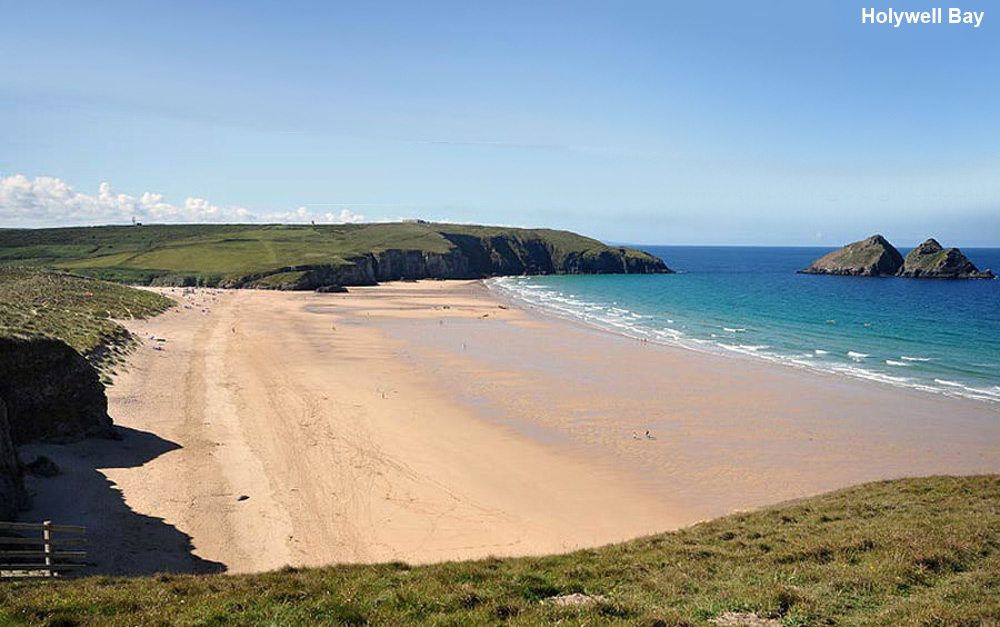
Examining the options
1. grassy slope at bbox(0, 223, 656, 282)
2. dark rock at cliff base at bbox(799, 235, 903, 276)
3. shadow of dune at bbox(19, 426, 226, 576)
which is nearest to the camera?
shadow of dune at bbox(19, 426, 226, 576)

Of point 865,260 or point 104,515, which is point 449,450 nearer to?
point 104,515

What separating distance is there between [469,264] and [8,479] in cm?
14831

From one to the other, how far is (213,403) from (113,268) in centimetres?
10345

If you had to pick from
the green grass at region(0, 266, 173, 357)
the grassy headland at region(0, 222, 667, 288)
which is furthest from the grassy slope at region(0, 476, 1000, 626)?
the grassy headland at region(0, 222, 667, 288)

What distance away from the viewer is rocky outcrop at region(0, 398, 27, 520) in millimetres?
16703

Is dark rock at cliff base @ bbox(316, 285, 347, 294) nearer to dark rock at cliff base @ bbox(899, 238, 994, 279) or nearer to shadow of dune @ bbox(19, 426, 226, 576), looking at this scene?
shadow of dune @ bbox(19, 426, 226, 576)

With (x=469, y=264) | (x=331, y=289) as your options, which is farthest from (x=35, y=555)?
(x=469, y=264)

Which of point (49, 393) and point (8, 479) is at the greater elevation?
point (49, 393)

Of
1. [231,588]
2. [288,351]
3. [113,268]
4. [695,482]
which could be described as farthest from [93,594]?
[113,268]

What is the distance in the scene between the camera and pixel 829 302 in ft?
322

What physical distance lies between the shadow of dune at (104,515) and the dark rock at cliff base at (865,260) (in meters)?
179

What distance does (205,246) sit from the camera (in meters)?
144

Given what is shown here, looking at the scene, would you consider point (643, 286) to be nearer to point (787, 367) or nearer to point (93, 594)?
point (787, 367)

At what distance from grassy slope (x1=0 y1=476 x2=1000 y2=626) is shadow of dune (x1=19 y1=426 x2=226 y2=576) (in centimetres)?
401
